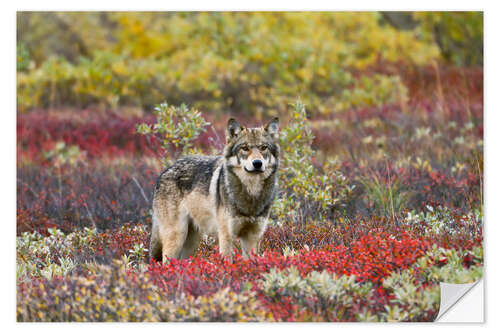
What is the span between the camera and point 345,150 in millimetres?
8492

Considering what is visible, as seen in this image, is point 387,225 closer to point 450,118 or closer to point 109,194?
point 109,194

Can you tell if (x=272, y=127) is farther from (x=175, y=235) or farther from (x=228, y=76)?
(x=228, y=76)

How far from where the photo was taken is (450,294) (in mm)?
4305

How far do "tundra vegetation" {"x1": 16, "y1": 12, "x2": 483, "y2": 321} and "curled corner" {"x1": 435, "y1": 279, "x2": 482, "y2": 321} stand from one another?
7 cm

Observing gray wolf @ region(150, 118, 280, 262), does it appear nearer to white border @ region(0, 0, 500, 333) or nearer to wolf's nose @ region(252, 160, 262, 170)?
wolf's nose @ region(252, 160, 262, 170)

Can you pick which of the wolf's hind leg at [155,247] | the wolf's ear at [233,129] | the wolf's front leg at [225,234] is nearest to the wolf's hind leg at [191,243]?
the wolf's hind leg at [155,247]

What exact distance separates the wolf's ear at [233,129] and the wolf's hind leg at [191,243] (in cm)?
→ 103

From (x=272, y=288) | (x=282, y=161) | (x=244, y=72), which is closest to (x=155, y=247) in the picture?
(x=272, y=288)

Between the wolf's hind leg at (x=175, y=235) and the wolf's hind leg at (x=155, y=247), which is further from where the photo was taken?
the wolf's hind leg at (x=155, y=247)

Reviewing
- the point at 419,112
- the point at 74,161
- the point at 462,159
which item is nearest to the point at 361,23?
the point at 419,112

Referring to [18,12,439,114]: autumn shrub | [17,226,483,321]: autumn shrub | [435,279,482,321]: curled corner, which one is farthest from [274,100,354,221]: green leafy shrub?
[18,12,439,114]: autumn shrub

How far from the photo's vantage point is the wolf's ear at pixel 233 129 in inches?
→ 183

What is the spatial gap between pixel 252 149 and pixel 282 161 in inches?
83.4
